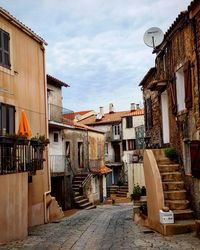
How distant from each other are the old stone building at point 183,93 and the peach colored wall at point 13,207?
18.2ft

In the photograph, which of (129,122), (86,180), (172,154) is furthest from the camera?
(129,122)

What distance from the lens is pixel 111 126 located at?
51188 millimetres

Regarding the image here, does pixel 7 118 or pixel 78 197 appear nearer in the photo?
pixel 7 118

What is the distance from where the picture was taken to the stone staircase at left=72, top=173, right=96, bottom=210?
1061 inches

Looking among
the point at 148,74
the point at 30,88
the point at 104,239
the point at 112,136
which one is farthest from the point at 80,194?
the point at 112,136

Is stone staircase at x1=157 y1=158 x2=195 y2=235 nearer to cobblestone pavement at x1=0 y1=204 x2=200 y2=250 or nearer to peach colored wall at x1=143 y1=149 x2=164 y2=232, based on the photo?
cobblestone pavement at x1=0 y1=204 x2=200 y2=250

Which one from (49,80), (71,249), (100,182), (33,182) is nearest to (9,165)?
(71,249)

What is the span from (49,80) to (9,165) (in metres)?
13.9

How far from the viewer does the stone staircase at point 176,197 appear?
11094 mm

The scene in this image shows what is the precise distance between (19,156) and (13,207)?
1.97 metres

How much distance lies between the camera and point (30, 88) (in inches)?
656

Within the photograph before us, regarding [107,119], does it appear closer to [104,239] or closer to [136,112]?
[136,112]

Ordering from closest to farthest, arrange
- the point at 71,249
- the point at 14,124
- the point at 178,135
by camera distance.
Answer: the point at 71,249 < the point at 178,135 < the point at 14,124

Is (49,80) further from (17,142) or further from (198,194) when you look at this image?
(198,194)
